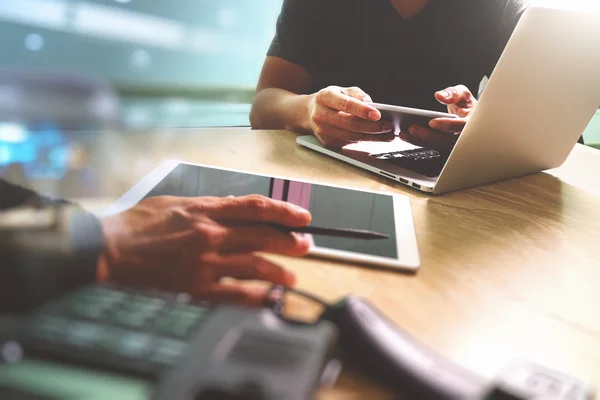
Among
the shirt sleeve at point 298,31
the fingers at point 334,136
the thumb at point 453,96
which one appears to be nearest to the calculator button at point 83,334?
the fingers at point 334,136

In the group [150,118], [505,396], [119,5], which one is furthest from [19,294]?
[119,5]

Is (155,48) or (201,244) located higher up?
(201,244)

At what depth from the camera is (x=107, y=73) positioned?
4.51ft

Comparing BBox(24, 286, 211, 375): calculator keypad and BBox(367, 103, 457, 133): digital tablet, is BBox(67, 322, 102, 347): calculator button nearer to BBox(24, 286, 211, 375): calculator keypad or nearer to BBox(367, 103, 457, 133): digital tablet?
BBox(24, 286, 211, 375): calculator keypad

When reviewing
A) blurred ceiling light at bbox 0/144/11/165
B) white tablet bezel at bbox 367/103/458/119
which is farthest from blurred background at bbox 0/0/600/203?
white tablet bezel at bbox 367/103/458/119

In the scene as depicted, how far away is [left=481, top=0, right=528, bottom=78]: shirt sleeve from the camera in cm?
128

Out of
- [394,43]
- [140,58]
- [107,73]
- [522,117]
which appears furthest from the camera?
[140,58]

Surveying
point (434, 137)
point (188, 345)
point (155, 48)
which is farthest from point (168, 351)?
point (155, 48)

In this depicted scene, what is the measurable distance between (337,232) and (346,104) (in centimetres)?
35

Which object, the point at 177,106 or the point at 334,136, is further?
the point at 177,106

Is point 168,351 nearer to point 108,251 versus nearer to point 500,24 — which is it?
point 108,251

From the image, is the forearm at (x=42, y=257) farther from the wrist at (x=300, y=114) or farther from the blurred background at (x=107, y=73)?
the wrist at (x=300, y=114)

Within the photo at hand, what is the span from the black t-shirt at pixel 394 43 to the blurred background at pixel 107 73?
11.1 inches

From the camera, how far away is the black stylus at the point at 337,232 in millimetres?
465
